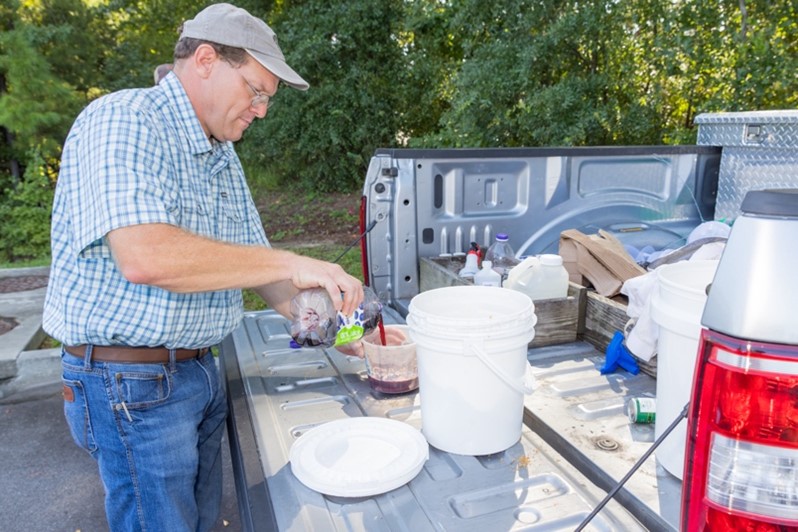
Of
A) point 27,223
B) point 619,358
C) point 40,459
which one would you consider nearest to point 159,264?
point 619,358

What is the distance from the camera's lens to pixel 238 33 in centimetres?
196

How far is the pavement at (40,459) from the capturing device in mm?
3492

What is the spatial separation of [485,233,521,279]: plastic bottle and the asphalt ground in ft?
6.68

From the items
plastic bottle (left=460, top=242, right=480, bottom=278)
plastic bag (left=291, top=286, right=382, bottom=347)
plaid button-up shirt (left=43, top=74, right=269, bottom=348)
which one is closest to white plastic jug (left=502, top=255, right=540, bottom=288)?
plastic bottle (left=460, top=242, right=480, bottom=278)

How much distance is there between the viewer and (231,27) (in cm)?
196

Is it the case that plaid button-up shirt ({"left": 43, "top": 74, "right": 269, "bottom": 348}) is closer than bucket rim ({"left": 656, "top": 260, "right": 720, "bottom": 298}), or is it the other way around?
bucket rim ({"left": 656, "top": 260, "right": 720, "bottom": 298})

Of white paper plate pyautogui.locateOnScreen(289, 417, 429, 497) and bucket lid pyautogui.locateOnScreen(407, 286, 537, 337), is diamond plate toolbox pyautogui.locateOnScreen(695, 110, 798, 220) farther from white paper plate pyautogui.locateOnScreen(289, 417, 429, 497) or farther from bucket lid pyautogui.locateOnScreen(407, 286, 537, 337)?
white paper plate pyautogui.locateOnScreen(289, 417, 429, 497)

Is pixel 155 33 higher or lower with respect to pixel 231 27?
higher

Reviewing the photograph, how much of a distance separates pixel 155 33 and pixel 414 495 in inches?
653

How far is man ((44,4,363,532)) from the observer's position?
175 cm

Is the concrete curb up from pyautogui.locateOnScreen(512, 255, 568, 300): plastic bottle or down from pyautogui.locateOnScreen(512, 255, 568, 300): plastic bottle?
down

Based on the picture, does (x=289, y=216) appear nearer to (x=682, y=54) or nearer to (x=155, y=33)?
(x=155, y=33)

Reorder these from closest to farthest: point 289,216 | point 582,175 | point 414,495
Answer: point 414,495 → point 582,175 → point 289,216

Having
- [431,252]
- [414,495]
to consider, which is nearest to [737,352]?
[414,495]
